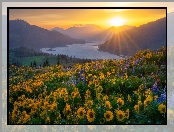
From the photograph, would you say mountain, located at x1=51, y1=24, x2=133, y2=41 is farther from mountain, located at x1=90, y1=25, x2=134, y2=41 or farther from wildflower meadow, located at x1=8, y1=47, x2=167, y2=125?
wildflower meadow, located at x1=8, y1=47, x2=167, y2=125

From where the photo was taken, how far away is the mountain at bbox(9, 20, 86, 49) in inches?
253

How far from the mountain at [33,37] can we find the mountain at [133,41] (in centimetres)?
37

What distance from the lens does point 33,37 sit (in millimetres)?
6504

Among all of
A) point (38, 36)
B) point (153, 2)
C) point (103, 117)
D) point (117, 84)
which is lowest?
point (103, 117)

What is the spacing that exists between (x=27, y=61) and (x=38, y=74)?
237mm

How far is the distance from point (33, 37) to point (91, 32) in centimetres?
74

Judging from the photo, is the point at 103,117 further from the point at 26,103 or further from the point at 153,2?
the point at 153,2

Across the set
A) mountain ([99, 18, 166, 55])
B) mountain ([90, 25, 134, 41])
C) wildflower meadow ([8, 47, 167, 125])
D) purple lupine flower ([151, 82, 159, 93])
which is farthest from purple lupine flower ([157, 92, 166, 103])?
mountain ([90, 25, 134, 41])

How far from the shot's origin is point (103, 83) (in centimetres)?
659

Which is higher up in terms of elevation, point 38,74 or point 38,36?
point 38,36

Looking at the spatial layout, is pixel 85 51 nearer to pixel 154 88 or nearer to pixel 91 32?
pixel 91 32

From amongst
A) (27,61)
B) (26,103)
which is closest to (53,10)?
(27,61)

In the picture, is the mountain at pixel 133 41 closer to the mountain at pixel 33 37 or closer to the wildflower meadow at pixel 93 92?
the wildflower meadow at pixel 93 92

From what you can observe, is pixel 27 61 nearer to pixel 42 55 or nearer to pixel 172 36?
pixel 42 55
